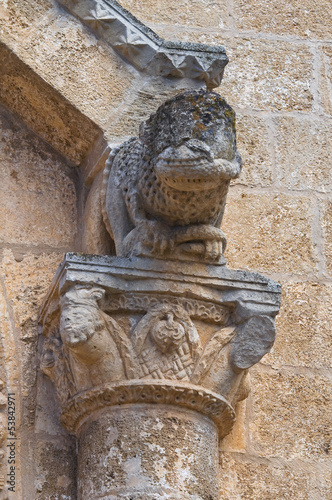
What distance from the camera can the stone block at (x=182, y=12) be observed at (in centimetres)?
441

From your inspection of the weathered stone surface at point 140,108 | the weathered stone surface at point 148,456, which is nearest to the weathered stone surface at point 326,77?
the weathered stone surface at point 140,108

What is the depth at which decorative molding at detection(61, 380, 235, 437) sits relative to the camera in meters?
3.21

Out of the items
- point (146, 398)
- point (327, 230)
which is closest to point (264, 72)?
point (327, 230)

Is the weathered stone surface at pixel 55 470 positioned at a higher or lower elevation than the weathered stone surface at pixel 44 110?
lower

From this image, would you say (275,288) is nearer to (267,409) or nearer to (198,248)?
(198,248)

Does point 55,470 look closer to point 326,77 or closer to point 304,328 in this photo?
point 304,328

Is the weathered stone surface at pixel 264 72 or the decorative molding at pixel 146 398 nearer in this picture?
the decorative molding at pixel 146 398

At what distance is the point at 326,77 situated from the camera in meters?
4.47

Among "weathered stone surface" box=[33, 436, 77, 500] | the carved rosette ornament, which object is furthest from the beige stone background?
the carved rosette ornament

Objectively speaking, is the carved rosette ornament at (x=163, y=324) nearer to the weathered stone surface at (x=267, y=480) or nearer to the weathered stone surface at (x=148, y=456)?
the weathered stone surface at (x=148, y=456)

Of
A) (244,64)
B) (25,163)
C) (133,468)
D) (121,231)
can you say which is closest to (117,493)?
(133,468)

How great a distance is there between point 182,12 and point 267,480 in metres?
2.11

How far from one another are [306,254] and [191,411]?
102 centimetres

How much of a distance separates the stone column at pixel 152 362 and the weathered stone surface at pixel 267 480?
18 centimetres
